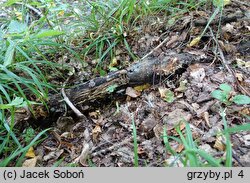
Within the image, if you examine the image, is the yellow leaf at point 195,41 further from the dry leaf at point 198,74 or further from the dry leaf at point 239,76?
the dry leaf at point 239,76

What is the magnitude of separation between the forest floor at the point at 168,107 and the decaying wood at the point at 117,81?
0.14ft

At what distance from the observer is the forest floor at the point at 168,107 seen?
5.08 ft

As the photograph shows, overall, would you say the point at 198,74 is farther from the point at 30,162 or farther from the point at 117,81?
the point at 30,162

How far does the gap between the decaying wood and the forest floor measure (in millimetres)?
42

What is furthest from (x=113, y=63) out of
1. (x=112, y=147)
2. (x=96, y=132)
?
(x=112, y=147)

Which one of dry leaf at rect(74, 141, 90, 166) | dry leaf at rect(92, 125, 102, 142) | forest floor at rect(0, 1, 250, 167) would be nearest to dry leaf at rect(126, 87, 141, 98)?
forest floor at rect(0, 1, 250, 167)

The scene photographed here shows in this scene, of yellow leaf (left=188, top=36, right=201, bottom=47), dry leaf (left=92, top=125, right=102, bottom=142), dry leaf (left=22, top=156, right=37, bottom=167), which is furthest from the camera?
yellow leaf (left=188, top=36, right=201, bottom=47)

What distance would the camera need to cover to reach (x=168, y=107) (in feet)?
5.99

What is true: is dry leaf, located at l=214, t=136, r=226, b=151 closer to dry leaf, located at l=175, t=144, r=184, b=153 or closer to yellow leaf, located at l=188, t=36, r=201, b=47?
dry leaf, located at l=175, t=144, r=184, b=153

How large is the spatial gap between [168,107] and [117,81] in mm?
461

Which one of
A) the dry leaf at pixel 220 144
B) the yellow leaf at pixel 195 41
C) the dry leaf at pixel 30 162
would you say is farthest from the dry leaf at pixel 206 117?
the dry leaf at pixel 30 162

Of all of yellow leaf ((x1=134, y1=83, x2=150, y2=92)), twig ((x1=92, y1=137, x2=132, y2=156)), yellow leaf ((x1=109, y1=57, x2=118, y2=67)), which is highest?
yellow leaf ((x1=109, y1=57, x2=118, y2=67))

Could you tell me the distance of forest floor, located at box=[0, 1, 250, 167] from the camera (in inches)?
60.9

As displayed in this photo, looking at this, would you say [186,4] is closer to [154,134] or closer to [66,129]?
[154,134]
